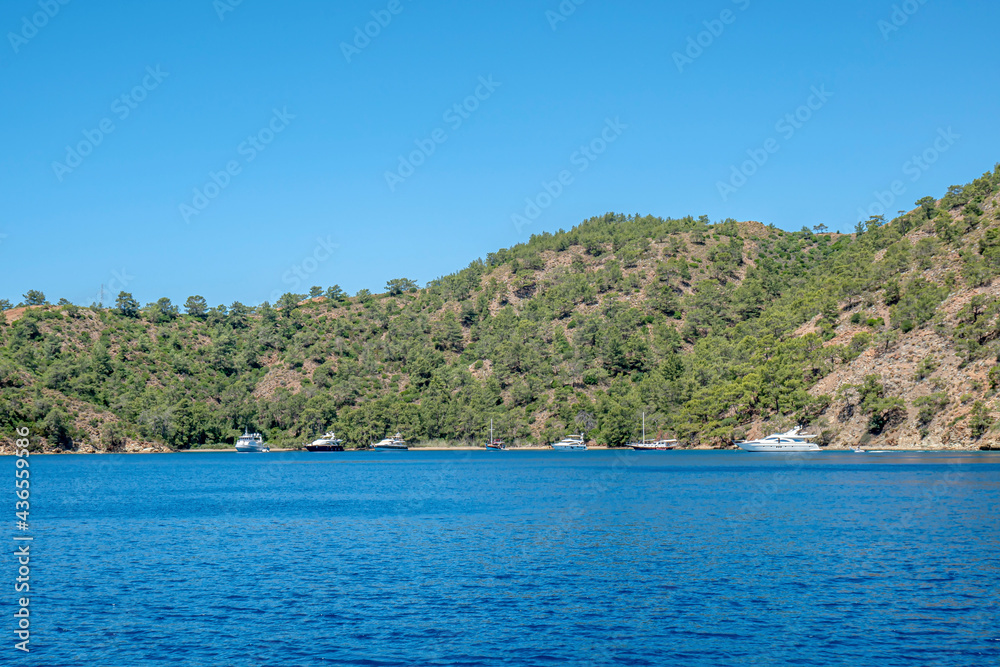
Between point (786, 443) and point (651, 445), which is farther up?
point (786, 443)

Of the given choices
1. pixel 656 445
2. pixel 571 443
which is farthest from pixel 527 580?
pixel 571 443

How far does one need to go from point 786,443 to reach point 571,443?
171 feet

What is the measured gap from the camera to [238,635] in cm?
2936

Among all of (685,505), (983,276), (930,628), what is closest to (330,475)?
(685,505)

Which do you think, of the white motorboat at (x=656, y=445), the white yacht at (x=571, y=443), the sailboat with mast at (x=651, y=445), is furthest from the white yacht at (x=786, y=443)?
the white yacht at (x=571, y=443)

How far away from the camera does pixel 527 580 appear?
1503 inches

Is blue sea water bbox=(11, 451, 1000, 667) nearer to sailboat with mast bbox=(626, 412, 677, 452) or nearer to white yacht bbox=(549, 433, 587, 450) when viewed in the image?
sailboat with mast bbox=(626, 412, 677, 452)

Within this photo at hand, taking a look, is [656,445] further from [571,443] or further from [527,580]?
[527,580]

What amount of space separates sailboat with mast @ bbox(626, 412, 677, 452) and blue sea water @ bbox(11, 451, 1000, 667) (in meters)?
102

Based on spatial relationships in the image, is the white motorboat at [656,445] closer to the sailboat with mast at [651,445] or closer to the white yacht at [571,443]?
the sailboat with mast at [651,445]

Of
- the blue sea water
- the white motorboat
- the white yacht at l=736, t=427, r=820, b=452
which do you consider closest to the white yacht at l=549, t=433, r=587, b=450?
the white motorboat

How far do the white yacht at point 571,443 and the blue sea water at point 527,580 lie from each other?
11055 centimetres

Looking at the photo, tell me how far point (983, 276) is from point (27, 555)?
158229mm

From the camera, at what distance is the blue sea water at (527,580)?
90.6 ft
